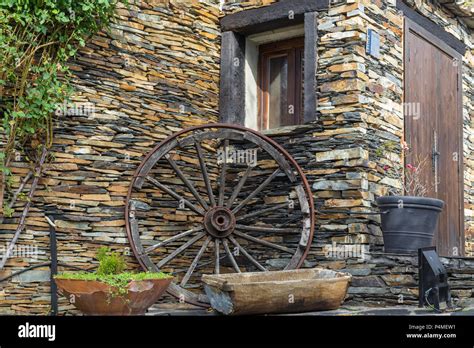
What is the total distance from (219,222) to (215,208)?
13 cm

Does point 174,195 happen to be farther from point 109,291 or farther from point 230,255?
point 109,291

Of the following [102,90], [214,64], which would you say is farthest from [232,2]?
[102,90]

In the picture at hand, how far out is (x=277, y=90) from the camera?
7.55 m

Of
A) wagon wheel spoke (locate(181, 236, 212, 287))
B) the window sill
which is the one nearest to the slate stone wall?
the window sill

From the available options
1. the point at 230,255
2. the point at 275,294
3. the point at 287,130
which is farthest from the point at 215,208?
the point at 275,294

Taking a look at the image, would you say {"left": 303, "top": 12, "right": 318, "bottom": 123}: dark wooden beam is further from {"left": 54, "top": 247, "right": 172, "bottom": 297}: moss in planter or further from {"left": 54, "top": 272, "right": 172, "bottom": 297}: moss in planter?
→ {"left": 54, "top": 272, "right": 172, "bottom": 297}: moss in planter

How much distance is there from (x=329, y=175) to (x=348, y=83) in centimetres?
83

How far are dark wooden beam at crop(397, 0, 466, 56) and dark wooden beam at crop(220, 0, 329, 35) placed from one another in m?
1.06

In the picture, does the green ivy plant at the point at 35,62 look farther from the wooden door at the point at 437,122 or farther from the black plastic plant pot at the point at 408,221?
the wooden door at the point at 437,122

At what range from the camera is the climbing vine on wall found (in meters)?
5.56

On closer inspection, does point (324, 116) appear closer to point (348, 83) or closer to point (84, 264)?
point (348, 83)

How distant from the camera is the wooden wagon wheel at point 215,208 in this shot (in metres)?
6.41

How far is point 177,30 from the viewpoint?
697 centimetres
